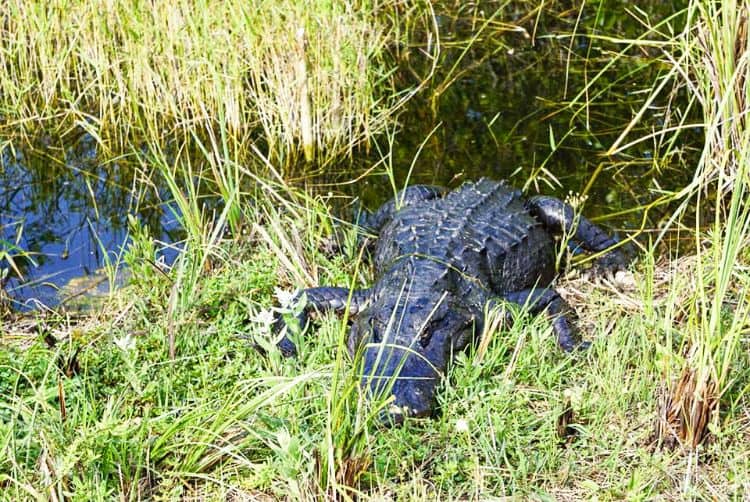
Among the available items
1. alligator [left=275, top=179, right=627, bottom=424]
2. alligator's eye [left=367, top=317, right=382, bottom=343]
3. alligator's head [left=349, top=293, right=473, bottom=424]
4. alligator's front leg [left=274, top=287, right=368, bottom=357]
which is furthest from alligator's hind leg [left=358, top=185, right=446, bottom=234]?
alligator's eye [left=367, top=317, right=382, bottom=343]

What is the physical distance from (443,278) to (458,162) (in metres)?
2.19

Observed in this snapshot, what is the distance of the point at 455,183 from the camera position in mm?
6422

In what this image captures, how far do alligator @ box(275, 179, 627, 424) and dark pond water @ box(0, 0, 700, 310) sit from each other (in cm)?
40

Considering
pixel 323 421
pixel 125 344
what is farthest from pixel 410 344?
pixel 125 344

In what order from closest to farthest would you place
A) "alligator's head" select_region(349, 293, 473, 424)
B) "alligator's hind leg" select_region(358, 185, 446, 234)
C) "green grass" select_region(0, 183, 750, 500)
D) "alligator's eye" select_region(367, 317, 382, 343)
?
"green grass" select_region(0, 183, 750, 500) < "alligator's head" select_region(349, 293, 473, 424) < "alligator's eye" select_region(367, 317, 382, 343) < "alligator's hind leg" select_region(358, 185, 446, 234)

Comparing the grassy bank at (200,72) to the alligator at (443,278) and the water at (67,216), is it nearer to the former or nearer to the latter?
the water at (67,216)

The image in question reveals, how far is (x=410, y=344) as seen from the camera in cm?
414

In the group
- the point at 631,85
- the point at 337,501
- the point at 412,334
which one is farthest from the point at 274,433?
the point at 631,85

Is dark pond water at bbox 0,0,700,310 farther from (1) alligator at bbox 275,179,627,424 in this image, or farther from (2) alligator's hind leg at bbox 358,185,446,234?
(1) alligator at bbox 275,179,627,424

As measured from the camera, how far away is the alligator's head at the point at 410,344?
378 centimetres

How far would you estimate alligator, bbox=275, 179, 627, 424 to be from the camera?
13.2 ft

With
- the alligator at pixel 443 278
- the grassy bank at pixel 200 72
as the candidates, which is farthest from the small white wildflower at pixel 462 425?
the grassy bank at pixel 200 72

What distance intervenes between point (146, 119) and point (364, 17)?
66.5 inches

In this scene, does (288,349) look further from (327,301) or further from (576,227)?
(576,227)
